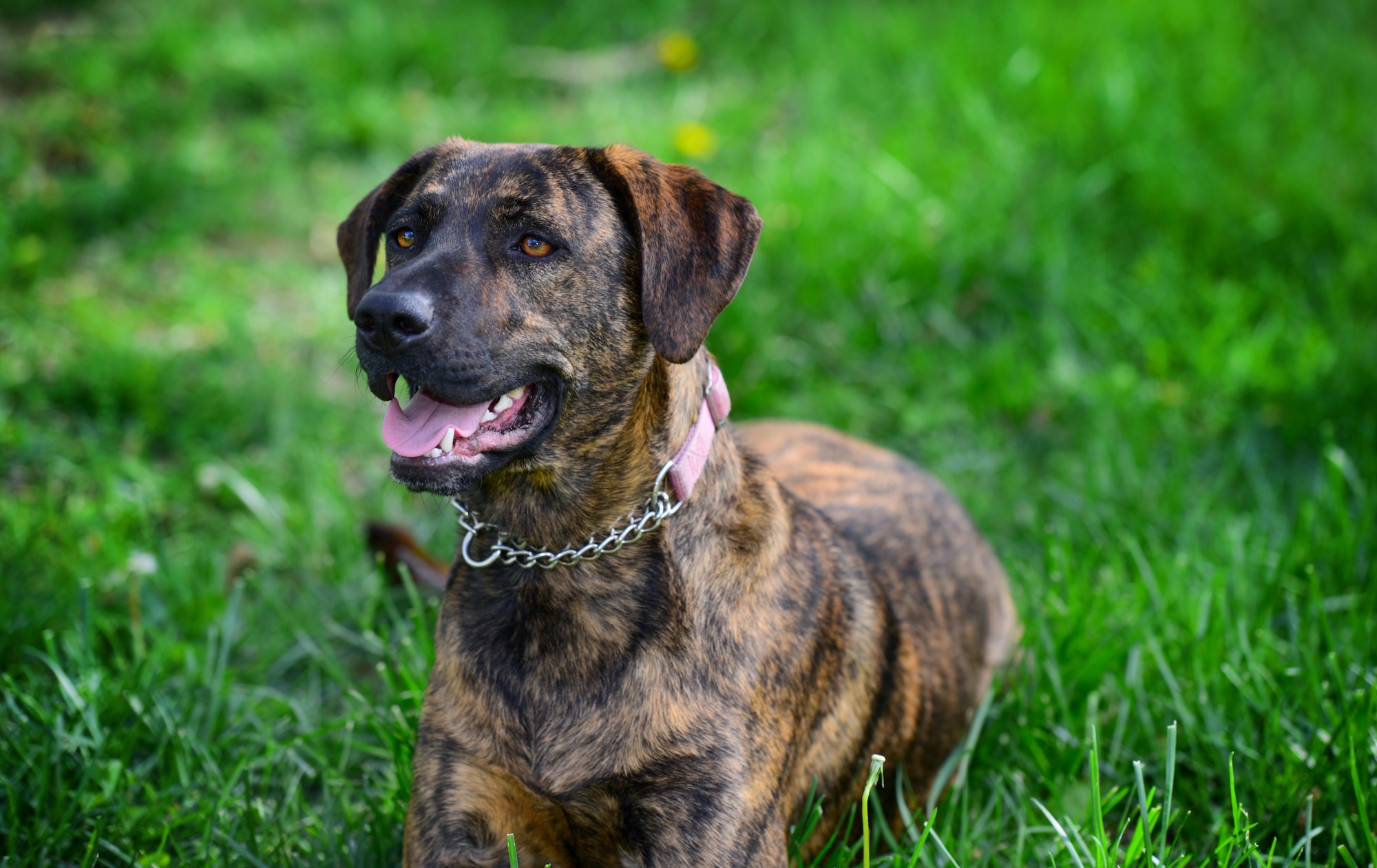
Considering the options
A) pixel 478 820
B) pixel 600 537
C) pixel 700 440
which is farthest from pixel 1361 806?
pixel 478 820

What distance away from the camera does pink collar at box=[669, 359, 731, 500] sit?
2479mm

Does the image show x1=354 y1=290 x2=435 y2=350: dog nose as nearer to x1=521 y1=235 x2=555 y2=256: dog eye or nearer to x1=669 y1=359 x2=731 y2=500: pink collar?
x1=521 y1=235 x2=555 y2=256: dog eye

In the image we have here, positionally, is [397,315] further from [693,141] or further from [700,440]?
[693,141]

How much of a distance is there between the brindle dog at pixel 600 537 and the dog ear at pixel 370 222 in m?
0.18

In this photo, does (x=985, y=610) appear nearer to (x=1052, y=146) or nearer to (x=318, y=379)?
(x=318, y=379)

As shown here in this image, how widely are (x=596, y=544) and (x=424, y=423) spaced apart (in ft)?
1.50

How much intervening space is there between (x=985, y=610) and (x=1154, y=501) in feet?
3.97

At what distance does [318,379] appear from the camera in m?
5.11

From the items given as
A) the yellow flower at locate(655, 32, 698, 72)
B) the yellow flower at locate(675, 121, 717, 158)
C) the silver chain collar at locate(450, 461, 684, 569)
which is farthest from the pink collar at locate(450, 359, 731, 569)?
the yellow flower at locate(655, 32, 698, 72)

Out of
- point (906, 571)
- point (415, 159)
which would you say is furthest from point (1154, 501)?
point (415, 159)

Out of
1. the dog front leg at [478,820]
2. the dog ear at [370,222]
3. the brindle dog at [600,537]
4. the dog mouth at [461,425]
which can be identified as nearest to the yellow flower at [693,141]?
the dog ear at [370,222]

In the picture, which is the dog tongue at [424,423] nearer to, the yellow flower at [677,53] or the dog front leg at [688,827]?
the dog front leg at [688,827]

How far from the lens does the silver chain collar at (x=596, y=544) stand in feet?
8.20

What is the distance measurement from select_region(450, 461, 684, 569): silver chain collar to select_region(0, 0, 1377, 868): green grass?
2.38ft
